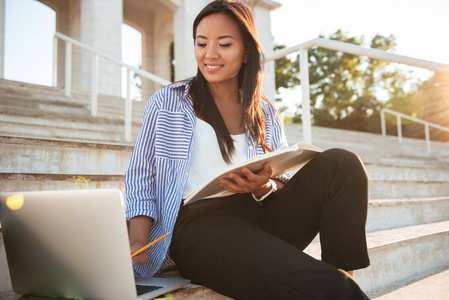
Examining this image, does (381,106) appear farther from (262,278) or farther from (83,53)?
(262,278)

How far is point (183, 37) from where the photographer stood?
27.6 ft

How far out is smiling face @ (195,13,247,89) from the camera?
1.46m

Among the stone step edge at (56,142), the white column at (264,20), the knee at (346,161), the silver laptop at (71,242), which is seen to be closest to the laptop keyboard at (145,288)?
the silver laptop at (71,242)

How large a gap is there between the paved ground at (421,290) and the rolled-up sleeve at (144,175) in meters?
1.13

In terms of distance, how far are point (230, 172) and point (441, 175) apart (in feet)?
12.3

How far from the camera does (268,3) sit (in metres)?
10.0

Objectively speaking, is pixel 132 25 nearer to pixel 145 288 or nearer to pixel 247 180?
pixel 247 180

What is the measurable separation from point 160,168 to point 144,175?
59mm

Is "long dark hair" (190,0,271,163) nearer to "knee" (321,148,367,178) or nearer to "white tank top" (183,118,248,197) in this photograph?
"white tank top" (183,118,248,197)

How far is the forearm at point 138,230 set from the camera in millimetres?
1228

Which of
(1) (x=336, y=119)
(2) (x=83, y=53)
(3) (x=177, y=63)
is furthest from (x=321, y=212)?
(1) (x=336, y=119)

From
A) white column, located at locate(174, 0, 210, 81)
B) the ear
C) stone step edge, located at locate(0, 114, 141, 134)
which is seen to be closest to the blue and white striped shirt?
the ear

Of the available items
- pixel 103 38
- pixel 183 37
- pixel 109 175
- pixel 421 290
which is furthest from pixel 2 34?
pixel 421 290

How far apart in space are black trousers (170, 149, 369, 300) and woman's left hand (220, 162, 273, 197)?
0.35 ft
